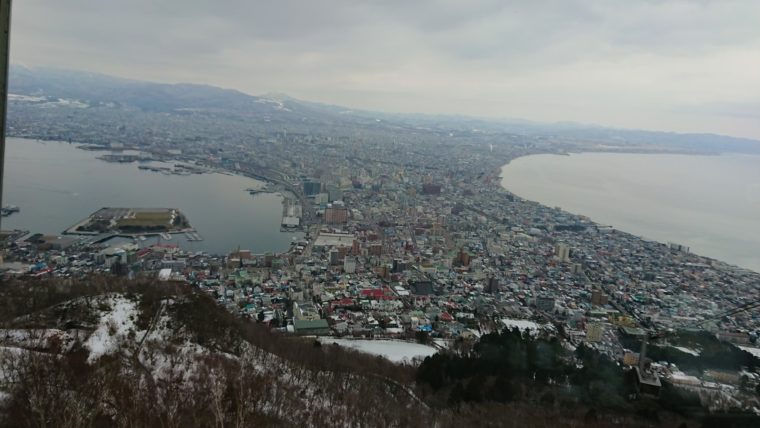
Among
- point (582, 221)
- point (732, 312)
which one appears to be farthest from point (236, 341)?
point (582, 221)

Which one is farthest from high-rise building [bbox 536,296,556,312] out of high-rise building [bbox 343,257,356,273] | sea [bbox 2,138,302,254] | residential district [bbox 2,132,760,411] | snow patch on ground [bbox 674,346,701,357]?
sea [bbox 2,138,302,254]

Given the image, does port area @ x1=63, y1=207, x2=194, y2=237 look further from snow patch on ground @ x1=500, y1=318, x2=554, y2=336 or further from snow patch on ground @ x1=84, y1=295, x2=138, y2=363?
snow patch on ground @ x1=500, y1=318, x2=554, y2=336

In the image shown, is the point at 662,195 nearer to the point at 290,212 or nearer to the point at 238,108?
the point at 290,212

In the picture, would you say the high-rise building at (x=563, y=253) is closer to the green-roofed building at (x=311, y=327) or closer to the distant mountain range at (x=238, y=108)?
the green-roofed building at (x=311, y=327)

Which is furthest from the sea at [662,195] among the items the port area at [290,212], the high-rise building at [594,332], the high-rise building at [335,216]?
the port area at [290,212]

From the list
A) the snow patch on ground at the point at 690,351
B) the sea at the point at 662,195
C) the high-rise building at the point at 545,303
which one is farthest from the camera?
the sea at the point at 662,195

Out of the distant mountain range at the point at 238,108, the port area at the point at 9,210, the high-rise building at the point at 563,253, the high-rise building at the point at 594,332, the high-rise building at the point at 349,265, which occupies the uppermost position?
the distant mountain range at the point at 238,108

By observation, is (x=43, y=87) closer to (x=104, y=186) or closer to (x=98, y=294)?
(x=104, y=186)
